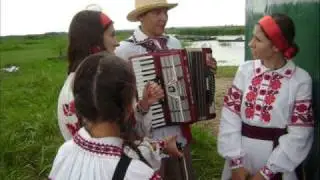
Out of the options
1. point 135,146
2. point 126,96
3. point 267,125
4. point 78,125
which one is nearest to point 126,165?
point 135,146

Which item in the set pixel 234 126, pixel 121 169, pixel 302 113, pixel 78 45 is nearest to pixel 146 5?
pixel 78 45

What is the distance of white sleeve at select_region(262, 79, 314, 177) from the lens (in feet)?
8.75

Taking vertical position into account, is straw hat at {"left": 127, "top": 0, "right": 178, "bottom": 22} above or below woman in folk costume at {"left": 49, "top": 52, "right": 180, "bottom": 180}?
above

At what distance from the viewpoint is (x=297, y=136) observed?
2.66 metres

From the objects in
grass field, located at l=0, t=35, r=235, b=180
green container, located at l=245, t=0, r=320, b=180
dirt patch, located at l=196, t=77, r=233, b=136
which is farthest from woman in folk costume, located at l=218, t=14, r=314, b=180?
dirt patch, located at l=196, t=77, r=233, b=136

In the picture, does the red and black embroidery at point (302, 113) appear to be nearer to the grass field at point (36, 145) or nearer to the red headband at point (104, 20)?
the red headband at point (104, 20)

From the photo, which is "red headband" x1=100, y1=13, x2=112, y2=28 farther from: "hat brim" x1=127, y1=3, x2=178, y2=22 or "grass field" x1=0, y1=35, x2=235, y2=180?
"grass field" x1=0, y1=35, x2=235, y2=180

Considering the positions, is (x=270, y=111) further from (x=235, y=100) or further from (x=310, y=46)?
(x=310, y=46)

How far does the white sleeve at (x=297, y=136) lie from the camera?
2.67 metres

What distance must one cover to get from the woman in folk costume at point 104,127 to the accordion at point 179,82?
1054mm

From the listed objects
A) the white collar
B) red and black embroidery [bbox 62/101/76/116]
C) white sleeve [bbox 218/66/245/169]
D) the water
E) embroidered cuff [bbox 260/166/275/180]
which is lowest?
the water

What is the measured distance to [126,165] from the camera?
6.57ft

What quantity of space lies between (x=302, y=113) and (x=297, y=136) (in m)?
0.12

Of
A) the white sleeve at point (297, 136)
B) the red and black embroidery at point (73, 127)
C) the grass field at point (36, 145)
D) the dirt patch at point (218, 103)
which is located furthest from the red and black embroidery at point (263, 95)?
the dirt patch at point (218, 103)
